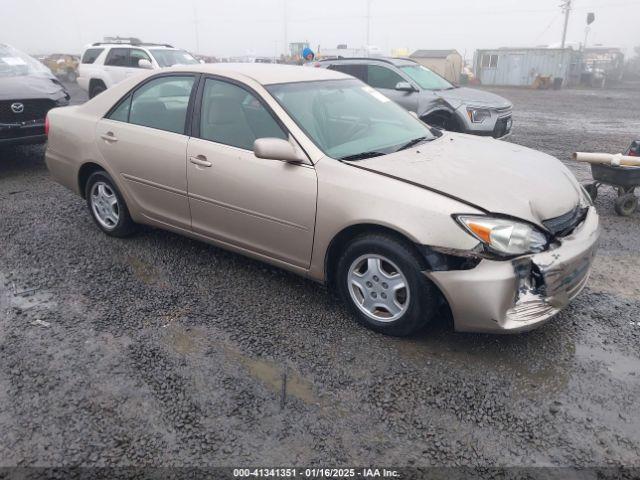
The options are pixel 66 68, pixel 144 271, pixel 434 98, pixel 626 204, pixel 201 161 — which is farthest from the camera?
pixel 66 68

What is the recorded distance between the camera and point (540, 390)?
9.11 ft

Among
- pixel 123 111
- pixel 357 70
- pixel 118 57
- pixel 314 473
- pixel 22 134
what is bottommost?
pixel 314 473

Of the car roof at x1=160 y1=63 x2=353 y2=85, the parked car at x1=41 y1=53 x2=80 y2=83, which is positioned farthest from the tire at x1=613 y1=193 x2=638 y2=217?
the parked car at x1=41 y1=53 x2=80 y2=83

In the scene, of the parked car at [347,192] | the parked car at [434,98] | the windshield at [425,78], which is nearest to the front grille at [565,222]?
the parked car at [347,192]

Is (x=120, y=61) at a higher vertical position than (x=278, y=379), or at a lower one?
higher

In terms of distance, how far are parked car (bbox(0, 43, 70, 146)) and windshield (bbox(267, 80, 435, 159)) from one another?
15.7 ft

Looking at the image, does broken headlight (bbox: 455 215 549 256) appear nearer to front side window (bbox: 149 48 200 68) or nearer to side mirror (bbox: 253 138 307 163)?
side mirror (bbox: 253 138 307 163)

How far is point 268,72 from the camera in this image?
397cm

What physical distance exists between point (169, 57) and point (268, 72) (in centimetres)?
1098

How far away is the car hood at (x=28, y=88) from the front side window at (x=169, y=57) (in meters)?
6.09

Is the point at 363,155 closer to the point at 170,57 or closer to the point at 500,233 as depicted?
the point at 500,233

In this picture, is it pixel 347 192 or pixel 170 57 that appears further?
pixel 170 57

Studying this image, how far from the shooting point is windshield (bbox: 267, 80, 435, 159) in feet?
11.5

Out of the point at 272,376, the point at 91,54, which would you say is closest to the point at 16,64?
the point at 272,376
